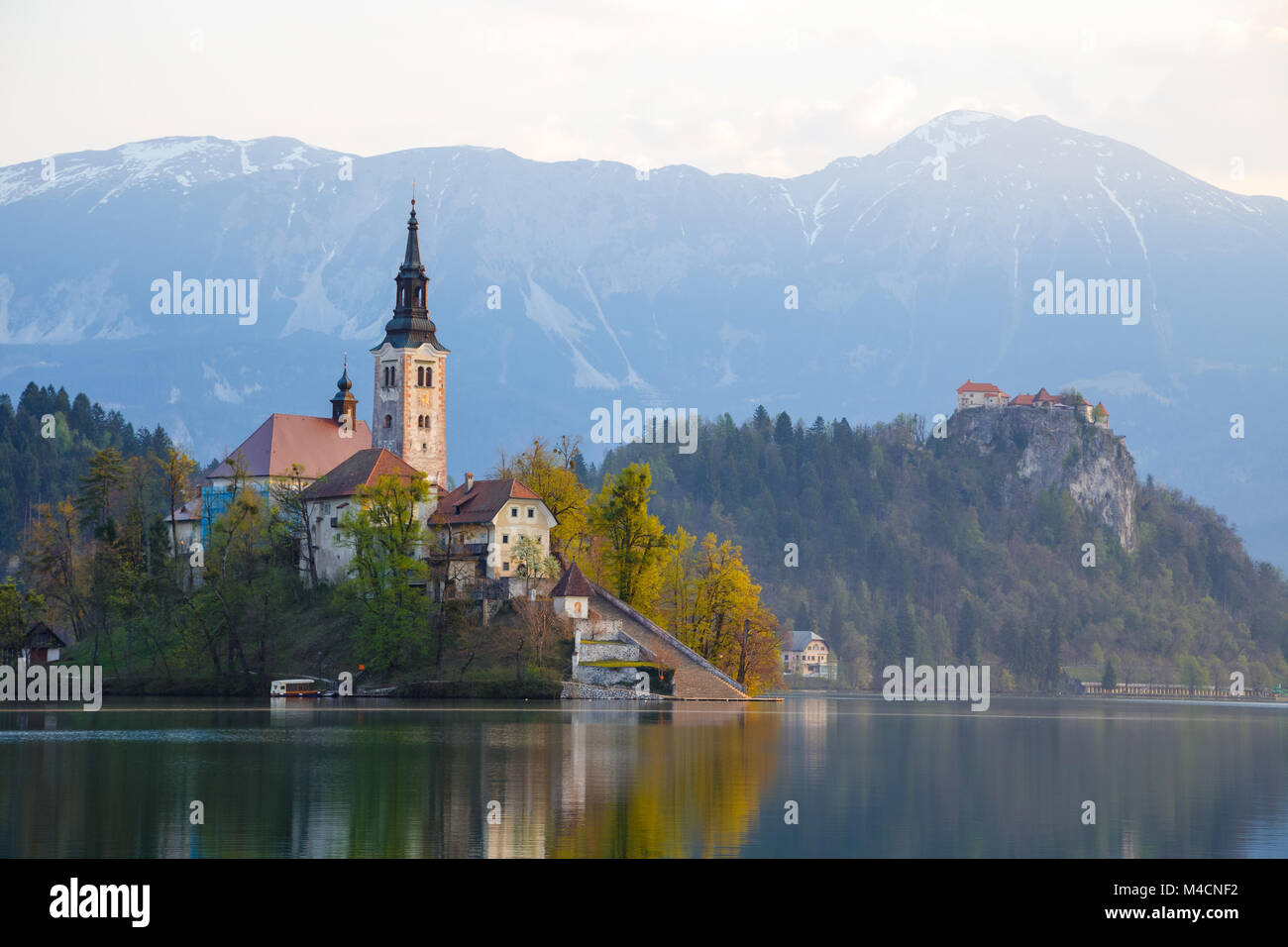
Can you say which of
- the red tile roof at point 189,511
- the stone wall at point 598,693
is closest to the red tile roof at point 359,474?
the red tile roof at point 189,511

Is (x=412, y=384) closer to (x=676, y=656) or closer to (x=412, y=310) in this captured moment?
(x=412, y=310)

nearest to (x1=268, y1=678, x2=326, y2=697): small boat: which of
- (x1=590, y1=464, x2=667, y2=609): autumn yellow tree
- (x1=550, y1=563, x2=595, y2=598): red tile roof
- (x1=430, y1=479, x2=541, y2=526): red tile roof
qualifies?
(x1=430, y1=479, x2=541, y2=526): red tile roof

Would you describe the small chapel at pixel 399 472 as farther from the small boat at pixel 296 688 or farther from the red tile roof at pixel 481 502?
the small boat at pixel 296 688

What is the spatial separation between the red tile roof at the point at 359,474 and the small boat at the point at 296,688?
15036 mm

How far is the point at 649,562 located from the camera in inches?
4370

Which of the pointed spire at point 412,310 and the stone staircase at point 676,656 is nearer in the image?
the stone staircase at point 676,656

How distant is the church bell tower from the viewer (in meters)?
128

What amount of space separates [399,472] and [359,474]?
259cm

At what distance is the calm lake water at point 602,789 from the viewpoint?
36469 mm

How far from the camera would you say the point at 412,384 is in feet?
420

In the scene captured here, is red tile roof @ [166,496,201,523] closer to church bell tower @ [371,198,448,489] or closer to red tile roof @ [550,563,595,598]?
church bell tower @ [371,198,448,489]

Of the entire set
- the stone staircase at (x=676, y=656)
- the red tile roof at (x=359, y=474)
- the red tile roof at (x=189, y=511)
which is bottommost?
the stone staircase at (x=676, y=656)

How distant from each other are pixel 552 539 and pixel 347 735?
163 ft

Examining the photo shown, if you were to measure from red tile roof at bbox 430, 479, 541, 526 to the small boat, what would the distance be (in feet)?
47.4
